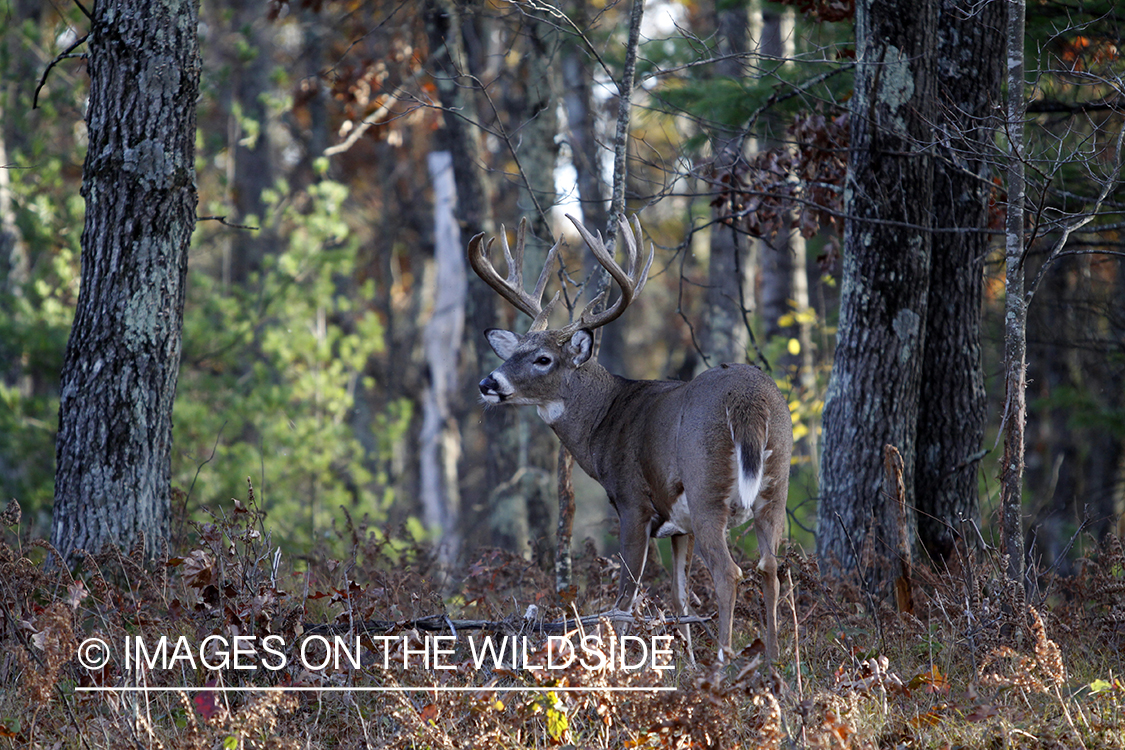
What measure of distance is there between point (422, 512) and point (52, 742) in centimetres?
1154

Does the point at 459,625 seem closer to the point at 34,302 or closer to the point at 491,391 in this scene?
the point at 491,391

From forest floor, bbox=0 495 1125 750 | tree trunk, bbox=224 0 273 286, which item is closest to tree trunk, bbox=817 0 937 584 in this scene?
forest floor, bbox=0 495 1125 750

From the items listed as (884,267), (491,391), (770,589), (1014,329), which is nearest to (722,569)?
(770,589)

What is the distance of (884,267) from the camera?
6.14m

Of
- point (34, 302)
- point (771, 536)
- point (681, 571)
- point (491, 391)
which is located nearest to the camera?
point (771, 536)

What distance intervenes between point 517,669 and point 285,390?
7343mm

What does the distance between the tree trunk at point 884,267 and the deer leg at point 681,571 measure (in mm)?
951

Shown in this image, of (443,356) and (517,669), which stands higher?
(443,356)

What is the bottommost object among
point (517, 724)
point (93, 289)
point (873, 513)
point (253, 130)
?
point (517, 724)

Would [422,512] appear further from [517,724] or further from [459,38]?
[517,724]

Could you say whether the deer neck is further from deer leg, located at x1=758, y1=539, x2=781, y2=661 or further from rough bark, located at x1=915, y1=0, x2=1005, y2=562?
rough bark, located at x1=915, y1=0, x2=1005, y2=562

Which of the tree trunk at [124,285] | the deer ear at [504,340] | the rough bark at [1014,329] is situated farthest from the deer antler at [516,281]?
the rough bark at [1014,329]

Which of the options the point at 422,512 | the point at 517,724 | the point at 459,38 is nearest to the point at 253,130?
the point at 459,38

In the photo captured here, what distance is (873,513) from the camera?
6.19 m
